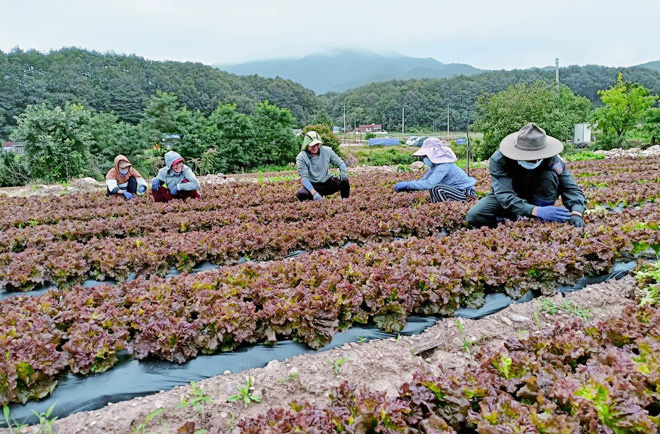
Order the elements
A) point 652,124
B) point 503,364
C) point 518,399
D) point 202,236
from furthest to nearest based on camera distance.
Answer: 1. point 652,124
2. point 202,236
3. point 503,364
4. point 518,399

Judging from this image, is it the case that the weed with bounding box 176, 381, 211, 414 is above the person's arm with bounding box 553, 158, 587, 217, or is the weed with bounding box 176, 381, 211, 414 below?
below

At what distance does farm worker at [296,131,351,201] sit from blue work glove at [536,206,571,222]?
3.63 metres

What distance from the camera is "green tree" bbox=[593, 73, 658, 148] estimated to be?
34.6 meters

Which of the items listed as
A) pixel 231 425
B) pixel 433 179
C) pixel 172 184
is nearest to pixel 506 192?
pixel 433 179

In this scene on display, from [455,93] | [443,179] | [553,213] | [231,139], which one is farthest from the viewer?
[455,93]

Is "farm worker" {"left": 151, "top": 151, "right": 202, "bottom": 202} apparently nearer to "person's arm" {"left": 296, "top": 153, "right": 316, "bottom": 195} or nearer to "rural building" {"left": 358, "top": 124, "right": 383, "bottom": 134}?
"person's arm" {"left": 296, "top": 153, "right": 316, "bottom": 195}

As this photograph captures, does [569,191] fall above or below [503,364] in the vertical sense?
above

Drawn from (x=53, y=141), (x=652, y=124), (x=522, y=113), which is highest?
(x=522, y=113)

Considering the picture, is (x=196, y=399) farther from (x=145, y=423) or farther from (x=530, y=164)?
(x=530, y=164)

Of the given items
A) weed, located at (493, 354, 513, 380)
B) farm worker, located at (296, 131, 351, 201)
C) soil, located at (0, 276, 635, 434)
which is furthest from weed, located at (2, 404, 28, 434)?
farm worker, located at (296, 131, 351, 201)

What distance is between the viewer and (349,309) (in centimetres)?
349

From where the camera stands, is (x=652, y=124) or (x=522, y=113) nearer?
(x=652, y=124)

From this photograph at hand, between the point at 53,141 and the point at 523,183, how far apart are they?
18078 mm

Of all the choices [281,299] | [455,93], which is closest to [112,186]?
[281,299]
